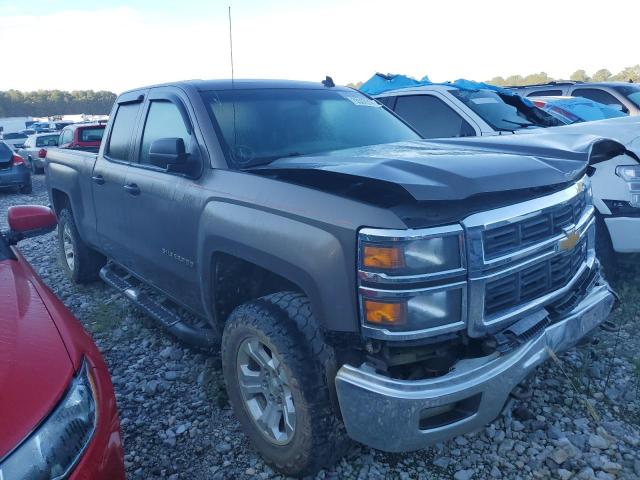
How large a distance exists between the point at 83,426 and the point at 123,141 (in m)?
2.98

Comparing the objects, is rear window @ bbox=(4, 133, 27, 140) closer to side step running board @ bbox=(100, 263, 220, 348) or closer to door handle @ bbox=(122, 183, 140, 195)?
side step running board @ bbox=(100, 263, 220, 348)

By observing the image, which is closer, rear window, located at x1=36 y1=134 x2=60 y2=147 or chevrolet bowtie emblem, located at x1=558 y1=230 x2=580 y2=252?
chevrolet bowtie emblem, located at x1=558 y1=230 x2=580 y2=252

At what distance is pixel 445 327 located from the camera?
202 centimetres

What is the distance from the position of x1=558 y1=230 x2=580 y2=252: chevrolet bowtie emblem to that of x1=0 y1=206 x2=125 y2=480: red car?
2.05m

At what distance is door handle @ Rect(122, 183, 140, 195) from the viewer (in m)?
3.61

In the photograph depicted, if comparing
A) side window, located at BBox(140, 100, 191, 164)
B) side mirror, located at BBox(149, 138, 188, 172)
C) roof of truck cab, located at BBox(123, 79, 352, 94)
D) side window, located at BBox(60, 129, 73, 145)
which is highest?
roof of truck cab, located at BBox(123, 79, 352, 94)

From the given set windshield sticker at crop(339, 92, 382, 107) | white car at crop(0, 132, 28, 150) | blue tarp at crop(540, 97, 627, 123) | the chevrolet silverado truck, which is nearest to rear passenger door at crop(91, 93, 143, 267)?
the chevrolet silverado truck

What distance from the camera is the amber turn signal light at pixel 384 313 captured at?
1971 mm

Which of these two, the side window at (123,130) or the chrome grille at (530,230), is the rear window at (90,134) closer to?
the side window at (123,130)

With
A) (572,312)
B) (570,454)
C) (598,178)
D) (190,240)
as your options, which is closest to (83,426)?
(190,240)

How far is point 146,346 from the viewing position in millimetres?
4082

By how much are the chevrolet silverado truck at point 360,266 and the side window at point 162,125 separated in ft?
0.14

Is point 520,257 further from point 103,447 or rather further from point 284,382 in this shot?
point 103,447

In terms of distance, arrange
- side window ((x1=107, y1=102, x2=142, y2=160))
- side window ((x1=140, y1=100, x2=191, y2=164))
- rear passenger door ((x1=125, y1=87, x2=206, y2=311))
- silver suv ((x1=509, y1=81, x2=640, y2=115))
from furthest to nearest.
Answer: silver suv ((x1=509, y1=81, x2=640, y2=115)) < side window ((x1=107, y1=102, x2=142, y2=160)) < side window ((x1=140, y1=100, x2=191, y2=164)) < rear passenger door ((x1=125, y1=87, x2=206, y2=311))
